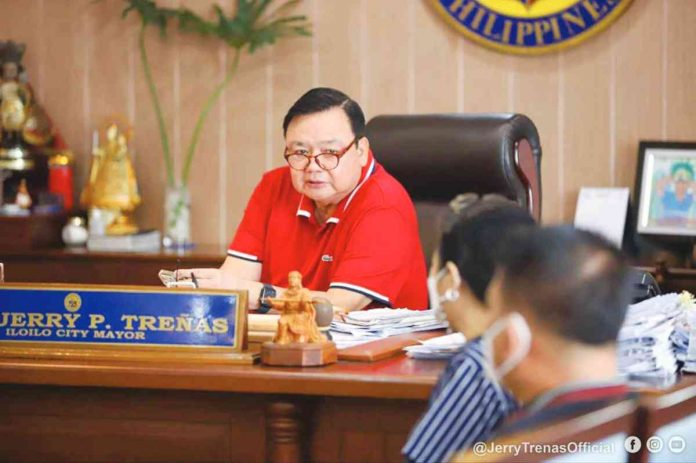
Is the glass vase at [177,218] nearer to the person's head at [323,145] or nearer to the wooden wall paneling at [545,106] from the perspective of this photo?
the wooden wall paneling at [545,106]

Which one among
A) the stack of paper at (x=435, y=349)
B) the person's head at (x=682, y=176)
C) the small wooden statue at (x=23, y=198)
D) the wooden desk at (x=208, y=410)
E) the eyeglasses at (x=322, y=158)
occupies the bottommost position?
the wooden desk at (x=208, y=410)

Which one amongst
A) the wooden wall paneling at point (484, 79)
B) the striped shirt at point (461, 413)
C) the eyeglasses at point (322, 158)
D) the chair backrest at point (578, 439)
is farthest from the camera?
the wooden wall paneling at point (484, 79)

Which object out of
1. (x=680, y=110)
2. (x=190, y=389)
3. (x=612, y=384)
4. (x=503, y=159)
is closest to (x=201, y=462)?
(x=190, y=389)

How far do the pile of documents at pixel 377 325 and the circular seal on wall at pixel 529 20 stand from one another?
5.96 feet

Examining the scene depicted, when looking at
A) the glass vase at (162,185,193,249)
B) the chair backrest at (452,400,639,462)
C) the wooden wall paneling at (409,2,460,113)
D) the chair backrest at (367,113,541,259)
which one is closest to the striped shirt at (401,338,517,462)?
the chair backrest at (452,400,639,462)

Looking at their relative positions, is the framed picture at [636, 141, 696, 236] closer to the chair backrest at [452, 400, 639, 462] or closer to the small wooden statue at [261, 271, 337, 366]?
the small wooden statue at [261, 271, 337, 366]

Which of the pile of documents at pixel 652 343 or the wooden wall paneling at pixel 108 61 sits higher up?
the wooden wall paneling at pixel 108 61

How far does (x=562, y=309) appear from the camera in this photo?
1124mm

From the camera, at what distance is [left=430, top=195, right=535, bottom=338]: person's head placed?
4.09 feet

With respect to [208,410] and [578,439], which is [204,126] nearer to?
[208,410]

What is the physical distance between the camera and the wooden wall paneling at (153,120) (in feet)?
13.5

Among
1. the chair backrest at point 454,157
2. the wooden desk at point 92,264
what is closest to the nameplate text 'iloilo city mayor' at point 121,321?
the chair backrest at point 454,157

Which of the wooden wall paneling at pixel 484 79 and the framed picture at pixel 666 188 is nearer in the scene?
the framed picture at pixel 666 188

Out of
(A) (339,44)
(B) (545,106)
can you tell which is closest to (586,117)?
(B) (545,106)
